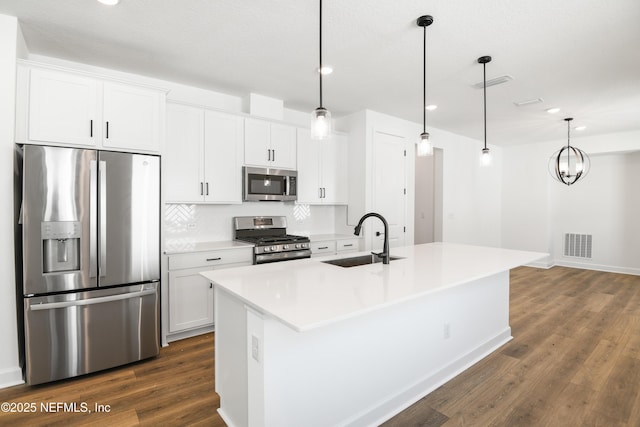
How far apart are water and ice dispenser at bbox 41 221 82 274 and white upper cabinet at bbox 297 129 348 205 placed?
7.98ft

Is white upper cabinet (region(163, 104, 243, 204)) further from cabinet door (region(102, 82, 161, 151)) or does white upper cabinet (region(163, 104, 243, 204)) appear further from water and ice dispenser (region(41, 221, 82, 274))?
water and ice dispenser (region(41, 221, 82, 274))

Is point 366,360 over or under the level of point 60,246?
under

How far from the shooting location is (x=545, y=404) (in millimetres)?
2211

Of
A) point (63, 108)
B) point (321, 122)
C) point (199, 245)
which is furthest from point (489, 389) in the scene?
point (63, 108)

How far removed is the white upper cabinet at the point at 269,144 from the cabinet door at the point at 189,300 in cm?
141

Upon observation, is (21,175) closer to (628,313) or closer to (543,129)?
(628,313)

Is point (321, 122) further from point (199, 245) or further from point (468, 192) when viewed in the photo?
point (468, 192)

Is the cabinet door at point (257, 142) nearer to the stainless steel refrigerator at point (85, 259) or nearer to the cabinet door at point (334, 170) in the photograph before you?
the cabinet door at point (334, 170)

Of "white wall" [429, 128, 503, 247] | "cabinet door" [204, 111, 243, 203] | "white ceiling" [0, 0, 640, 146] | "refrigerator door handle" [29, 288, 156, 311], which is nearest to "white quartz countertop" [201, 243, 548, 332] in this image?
"refrigerator door handle" [29, 288, 156, 311]

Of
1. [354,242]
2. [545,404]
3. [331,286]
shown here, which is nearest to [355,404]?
[331,286]

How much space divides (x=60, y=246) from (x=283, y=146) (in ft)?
8.05

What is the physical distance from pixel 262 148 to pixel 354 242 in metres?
1.77

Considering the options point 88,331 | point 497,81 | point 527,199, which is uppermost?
point 497,81

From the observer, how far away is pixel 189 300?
3.25 metres
